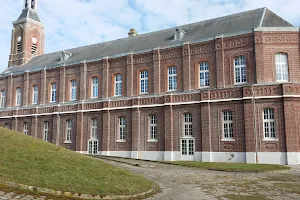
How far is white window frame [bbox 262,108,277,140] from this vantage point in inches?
954

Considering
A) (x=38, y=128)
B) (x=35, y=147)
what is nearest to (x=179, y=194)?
(x=35, y=147)

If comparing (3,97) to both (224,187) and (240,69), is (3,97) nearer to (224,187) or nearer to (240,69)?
(240,69)

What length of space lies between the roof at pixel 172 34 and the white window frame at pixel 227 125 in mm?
7592

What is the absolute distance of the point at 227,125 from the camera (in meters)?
25.9

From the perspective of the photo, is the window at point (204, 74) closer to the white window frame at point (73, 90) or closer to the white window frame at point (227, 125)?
the white window frame at point (227, 125)

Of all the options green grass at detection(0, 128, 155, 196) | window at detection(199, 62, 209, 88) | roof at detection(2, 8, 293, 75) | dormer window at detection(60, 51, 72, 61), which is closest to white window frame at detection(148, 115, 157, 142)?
window at detection(199, 62, 209, 88)

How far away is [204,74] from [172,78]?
3.30 metres

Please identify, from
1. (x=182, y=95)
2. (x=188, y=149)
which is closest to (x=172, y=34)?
(x=182, y=95)

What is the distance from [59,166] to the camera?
12.4m

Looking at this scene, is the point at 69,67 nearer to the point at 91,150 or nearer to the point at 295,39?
the point at 91,150

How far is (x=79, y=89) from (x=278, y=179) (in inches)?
1010

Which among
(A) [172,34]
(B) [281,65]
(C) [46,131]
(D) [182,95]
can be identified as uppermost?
(A) [172,34]

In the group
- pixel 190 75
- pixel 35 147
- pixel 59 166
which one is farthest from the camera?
pixel 190 75

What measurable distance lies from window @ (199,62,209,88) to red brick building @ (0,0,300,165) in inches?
3.7
